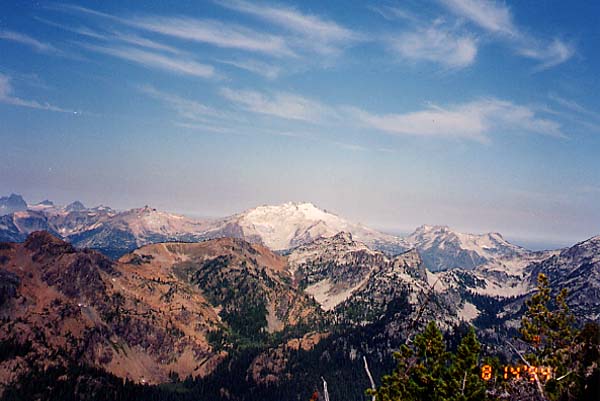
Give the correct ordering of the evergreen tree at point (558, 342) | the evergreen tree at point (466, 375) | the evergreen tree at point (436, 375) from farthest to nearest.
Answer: the evergreen tree at point (558, 342) < the evergreen tree at point (436, 375) < the evergreen tree at point (466, 375)

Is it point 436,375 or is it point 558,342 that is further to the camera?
point 436,375

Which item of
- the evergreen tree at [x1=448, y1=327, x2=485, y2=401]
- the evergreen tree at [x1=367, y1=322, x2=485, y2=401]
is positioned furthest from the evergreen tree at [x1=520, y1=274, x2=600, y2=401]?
the evergreen tree at [x1=367, y1=322, x2=485, y2=401]

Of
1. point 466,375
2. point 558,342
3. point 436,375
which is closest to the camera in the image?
point 466,375

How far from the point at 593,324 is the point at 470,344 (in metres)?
16.9

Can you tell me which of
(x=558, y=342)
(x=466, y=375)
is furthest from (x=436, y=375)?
(x=558, y=342)

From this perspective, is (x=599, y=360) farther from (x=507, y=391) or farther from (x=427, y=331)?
(x=427, y=331)

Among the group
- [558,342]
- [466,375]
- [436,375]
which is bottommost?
[436,375]

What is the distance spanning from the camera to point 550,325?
4662 centimetres

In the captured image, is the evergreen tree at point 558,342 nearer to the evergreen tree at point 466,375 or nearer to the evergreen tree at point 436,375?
the evergreen tree at point 466,375

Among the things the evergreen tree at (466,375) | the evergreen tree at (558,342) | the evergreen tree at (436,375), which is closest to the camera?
the evergreen tree at (466,375)

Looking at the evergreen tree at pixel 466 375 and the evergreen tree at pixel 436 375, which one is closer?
the evergreen tree at pixel 466 375

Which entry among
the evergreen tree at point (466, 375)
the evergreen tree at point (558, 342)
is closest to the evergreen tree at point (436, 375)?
the evergreen tree at point (466, 375)

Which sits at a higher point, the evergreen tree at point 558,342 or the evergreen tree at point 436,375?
the evergreen tree at point 558,342

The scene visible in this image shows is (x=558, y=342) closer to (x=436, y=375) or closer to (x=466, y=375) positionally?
(x=466, y=375)
